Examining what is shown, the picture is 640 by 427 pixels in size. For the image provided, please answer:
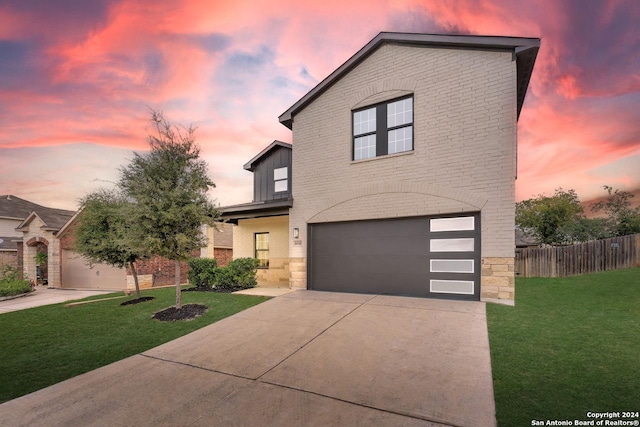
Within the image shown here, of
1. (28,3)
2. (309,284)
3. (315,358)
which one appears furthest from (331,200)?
(28,3)

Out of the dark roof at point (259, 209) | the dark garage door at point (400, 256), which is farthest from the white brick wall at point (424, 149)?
the dark roof at point (259, 209)

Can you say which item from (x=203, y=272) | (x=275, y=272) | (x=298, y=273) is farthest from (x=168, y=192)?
(x=275, y=272)

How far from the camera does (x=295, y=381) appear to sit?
12.5 ft

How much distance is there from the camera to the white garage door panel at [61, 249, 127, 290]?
17125mm

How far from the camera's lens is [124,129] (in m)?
12.2

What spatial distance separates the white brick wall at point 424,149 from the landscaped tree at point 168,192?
12.6 ft

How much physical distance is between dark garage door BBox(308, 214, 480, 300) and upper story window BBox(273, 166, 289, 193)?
3905 mm

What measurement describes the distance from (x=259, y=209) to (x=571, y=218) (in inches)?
1412

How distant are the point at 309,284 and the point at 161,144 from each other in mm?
6620

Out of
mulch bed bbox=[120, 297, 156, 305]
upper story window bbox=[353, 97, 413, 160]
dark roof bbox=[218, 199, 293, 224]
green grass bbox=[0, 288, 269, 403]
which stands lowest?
mulch bed bbox=[120, 297, 156, 305]

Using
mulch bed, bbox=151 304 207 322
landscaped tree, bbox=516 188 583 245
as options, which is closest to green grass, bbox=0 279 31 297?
mulch bed, bbox=151 304 207 322

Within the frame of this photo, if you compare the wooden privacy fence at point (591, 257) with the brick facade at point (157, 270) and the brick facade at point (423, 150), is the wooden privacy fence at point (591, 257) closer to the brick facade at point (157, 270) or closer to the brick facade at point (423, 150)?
the brick facade at point (423, 150)

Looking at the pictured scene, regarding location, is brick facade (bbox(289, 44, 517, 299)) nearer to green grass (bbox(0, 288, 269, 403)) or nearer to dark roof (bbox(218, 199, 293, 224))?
dark roof (bbox(218, 199, 293, 224))

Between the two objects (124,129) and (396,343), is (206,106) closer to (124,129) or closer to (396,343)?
(124,129)
